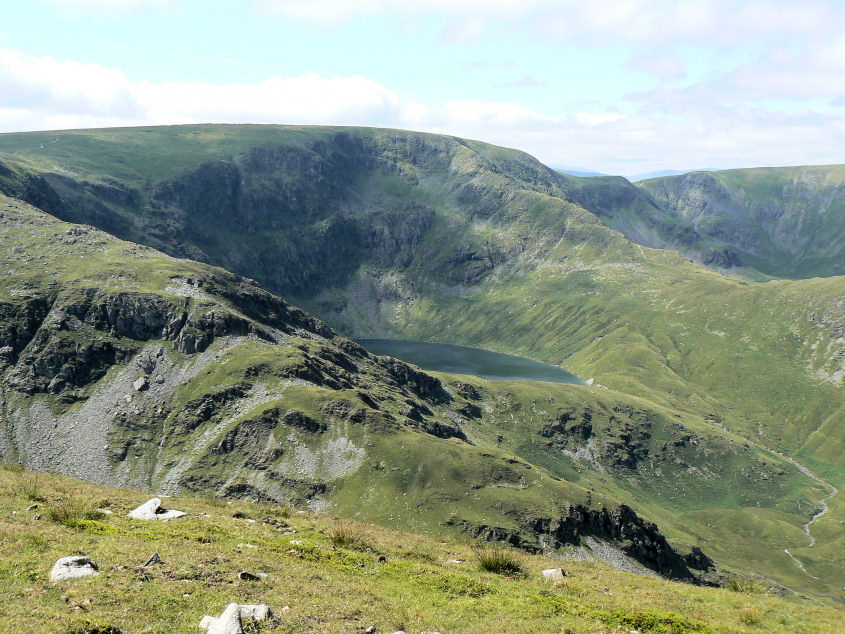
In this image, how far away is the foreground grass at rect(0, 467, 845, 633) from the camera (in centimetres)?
2191

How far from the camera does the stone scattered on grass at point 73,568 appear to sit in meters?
23.2

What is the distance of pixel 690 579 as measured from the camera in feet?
412

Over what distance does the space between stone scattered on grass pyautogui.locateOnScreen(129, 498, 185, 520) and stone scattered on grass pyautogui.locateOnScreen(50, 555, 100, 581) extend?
11.2 m

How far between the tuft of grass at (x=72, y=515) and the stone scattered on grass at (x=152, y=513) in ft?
8.67

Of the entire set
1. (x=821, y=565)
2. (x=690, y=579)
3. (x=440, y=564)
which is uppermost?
(x=440, y=564)

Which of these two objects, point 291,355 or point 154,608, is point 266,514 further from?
point 291,355

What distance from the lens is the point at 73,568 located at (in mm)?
23578

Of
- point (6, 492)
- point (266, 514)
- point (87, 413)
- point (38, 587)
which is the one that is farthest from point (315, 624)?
point (87, 413)

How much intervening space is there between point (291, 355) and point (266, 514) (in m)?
118

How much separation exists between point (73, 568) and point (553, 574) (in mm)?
26076

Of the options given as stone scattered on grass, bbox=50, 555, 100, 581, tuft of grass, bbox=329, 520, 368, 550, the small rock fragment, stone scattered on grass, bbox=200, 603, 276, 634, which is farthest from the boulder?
tuft of grass, bbox=329, 520, 368, 550

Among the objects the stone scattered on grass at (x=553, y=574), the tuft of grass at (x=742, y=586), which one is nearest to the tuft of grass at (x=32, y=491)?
the stone scattered on grass at (x=553, y=574)

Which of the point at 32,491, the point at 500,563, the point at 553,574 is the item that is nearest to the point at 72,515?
the point at 32,491

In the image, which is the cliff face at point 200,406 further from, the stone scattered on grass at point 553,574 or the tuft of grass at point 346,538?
the stone scattered on grass at point 553,574
